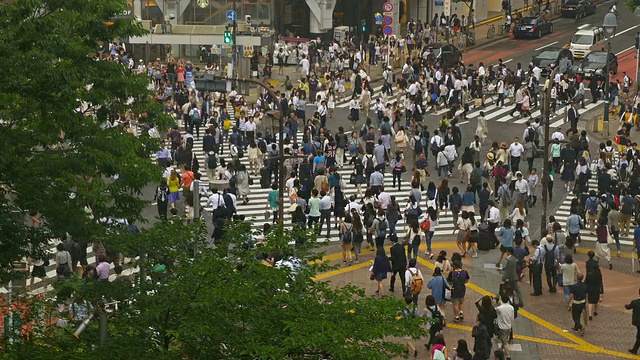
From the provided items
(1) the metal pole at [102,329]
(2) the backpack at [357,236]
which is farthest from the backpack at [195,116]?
(1) the metal pole at [102,329]

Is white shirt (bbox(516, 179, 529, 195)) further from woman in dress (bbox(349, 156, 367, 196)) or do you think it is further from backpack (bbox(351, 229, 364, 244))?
backpack (bbox(351, 229, 364, 244))

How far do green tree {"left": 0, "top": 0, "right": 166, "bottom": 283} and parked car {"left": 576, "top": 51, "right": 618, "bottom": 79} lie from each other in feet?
117

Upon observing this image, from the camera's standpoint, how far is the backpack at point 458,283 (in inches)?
1088

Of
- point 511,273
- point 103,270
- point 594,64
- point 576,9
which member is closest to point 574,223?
point 511,273

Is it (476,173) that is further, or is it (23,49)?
(476,173)

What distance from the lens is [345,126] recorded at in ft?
161

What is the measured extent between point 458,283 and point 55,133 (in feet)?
32.4

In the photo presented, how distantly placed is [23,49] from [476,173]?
1875 cm

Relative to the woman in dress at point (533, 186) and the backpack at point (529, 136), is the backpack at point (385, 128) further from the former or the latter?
the woman in dress at point (533, 186)

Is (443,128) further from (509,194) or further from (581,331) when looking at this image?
(581,331)

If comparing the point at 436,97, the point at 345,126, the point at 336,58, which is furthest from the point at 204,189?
the point at 336,58

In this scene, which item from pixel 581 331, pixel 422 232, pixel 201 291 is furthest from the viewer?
pixel 422 232

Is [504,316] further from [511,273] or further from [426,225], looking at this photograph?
[426,225]

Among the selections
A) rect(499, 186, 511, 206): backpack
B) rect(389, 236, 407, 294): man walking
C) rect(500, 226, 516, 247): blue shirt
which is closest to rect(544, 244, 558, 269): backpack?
rect(500, 226, 516, 247): blue shirt
